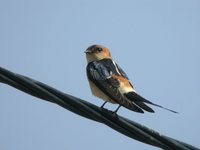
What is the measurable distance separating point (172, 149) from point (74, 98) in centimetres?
77

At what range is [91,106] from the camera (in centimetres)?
337

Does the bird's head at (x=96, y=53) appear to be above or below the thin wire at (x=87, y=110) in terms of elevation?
above

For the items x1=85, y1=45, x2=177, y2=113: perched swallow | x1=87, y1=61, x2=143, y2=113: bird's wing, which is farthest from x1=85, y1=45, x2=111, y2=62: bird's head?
x1=87, y1=61, x2=143, y2=113: bird's wing

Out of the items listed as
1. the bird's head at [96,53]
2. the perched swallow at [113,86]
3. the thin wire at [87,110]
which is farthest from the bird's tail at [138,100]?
the bird's head at [96,53]

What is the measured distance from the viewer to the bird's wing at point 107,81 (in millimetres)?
4789

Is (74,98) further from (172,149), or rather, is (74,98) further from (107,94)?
(107,94)

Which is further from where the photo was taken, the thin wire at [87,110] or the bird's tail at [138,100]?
the bird's tail at [138,100]

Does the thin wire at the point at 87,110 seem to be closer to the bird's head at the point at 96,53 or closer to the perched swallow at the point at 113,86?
the perched swallow at the point at 113,86

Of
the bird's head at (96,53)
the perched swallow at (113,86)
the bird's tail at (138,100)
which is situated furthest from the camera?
the bird's head at (96,53)

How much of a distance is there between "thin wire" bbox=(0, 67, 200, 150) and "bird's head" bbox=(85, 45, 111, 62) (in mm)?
3633

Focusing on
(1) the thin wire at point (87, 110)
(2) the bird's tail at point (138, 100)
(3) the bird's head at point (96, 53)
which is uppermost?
(3) the bird's head at point (96, 53)

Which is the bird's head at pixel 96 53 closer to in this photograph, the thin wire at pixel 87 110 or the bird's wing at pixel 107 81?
the bird's wing at pixel 107 81

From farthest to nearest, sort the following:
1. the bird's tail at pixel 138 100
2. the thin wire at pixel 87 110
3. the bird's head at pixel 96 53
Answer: the bird's head at pixel 96 53 → the bird's tail at pixel 138 100 → the thin wire at pixel 87 110

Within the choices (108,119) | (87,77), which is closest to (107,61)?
(87,77)
